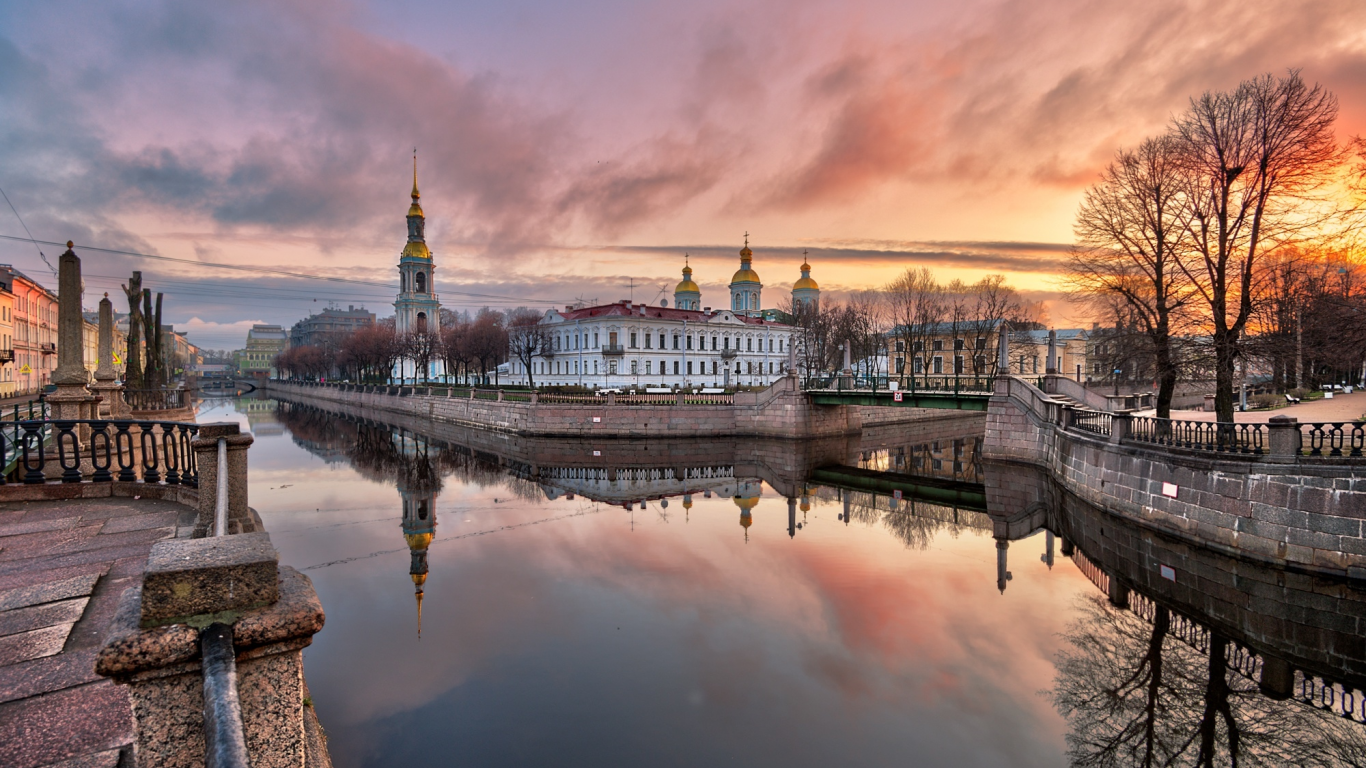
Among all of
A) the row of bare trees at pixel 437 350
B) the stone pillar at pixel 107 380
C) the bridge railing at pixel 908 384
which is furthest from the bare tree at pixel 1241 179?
the row of bare trees at pixel 437 350

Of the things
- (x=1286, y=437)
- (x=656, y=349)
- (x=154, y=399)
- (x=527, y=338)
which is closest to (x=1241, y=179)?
(x=1286, y=437)

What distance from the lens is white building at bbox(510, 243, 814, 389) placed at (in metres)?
72.1

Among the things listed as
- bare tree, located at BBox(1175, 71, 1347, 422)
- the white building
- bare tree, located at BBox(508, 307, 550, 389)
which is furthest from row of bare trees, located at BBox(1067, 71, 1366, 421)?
bare tree, located at BBox(508, 307, 550, 389)

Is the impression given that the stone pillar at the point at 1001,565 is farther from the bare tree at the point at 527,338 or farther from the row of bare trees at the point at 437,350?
the bare tree at the point at 527,338

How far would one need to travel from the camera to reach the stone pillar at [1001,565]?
1484 centimetres

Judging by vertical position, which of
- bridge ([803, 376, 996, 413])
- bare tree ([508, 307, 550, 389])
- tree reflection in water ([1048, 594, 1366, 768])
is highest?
bare tree ([508, 307, 550, 389])

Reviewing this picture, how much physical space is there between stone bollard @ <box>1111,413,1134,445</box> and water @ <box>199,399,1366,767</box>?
252 centimetres

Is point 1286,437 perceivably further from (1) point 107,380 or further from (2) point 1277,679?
(1) point 107,380

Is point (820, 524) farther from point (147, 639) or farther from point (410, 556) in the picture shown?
point (147, 639)

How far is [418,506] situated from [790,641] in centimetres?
1551

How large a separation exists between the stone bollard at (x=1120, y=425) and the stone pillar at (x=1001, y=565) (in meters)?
4.19

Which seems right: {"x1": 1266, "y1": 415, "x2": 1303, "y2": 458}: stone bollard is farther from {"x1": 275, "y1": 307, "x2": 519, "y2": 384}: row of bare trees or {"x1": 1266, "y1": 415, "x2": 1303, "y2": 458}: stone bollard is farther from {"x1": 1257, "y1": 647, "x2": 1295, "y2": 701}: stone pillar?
{"x1": 275, "y1": 307, "x2": 519, "y2": 384}: row of bare trees

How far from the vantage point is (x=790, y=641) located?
37.7 feet

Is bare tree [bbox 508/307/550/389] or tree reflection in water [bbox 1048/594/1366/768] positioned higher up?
bare tree [bbox 508/307/550/389]
